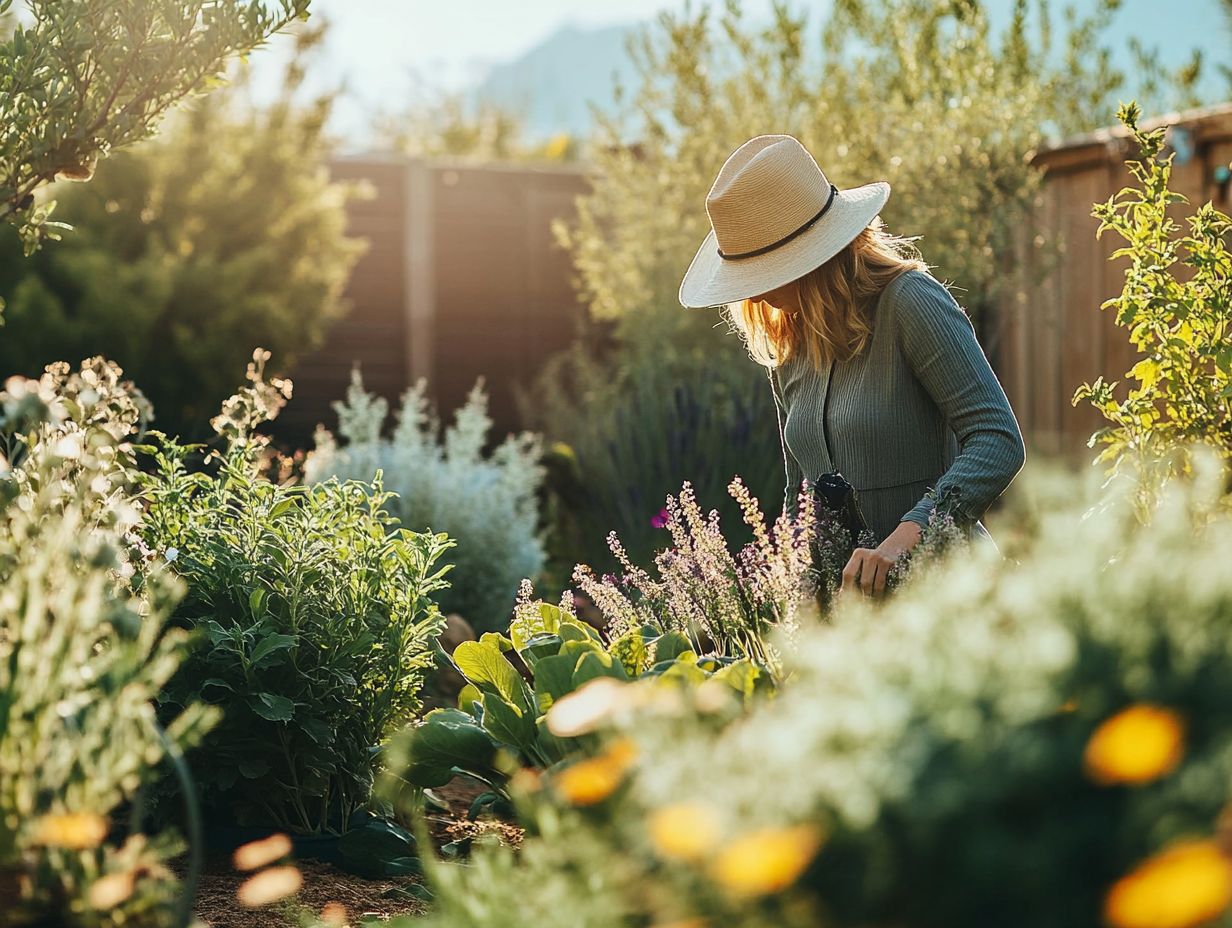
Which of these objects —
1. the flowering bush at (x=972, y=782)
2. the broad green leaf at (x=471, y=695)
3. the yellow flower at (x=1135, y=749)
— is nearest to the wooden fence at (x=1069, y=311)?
the broad green leaf at (x=471, y=695)

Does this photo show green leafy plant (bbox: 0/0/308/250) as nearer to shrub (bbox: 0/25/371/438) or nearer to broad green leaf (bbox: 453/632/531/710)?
broad green leaf (bbox: 453/632/531/710)

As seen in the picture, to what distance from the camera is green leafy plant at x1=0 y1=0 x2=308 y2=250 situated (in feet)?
7.95

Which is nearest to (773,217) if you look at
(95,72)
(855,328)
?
(855,328)

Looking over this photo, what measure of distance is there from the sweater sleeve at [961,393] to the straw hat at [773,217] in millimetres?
198

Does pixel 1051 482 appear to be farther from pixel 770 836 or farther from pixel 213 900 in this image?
pixel 213 900

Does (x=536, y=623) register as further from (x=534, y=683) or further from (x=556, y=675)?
(x=556, y=675)

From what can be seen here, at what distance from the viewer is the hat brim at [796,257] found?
246 centimetres

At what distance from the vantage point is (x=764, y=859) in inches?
32.4

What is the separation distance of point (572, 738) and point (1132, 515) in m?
1.19

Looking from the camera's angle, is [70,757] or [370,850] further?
[370,850]

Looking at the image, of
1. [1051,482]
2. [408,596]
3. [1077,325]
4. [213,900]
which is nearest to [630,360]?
[1077,325]

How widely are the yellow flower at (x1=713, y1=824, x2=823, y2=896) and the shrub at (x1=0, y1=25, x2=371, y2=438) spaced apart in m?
5.87

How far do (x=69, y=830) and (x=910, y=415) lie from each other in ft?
5.92

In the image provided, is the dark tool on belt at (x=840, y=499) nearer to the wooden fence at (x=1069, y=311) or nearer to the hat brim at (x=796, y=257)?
the hat brim at (x=796, y=257)
